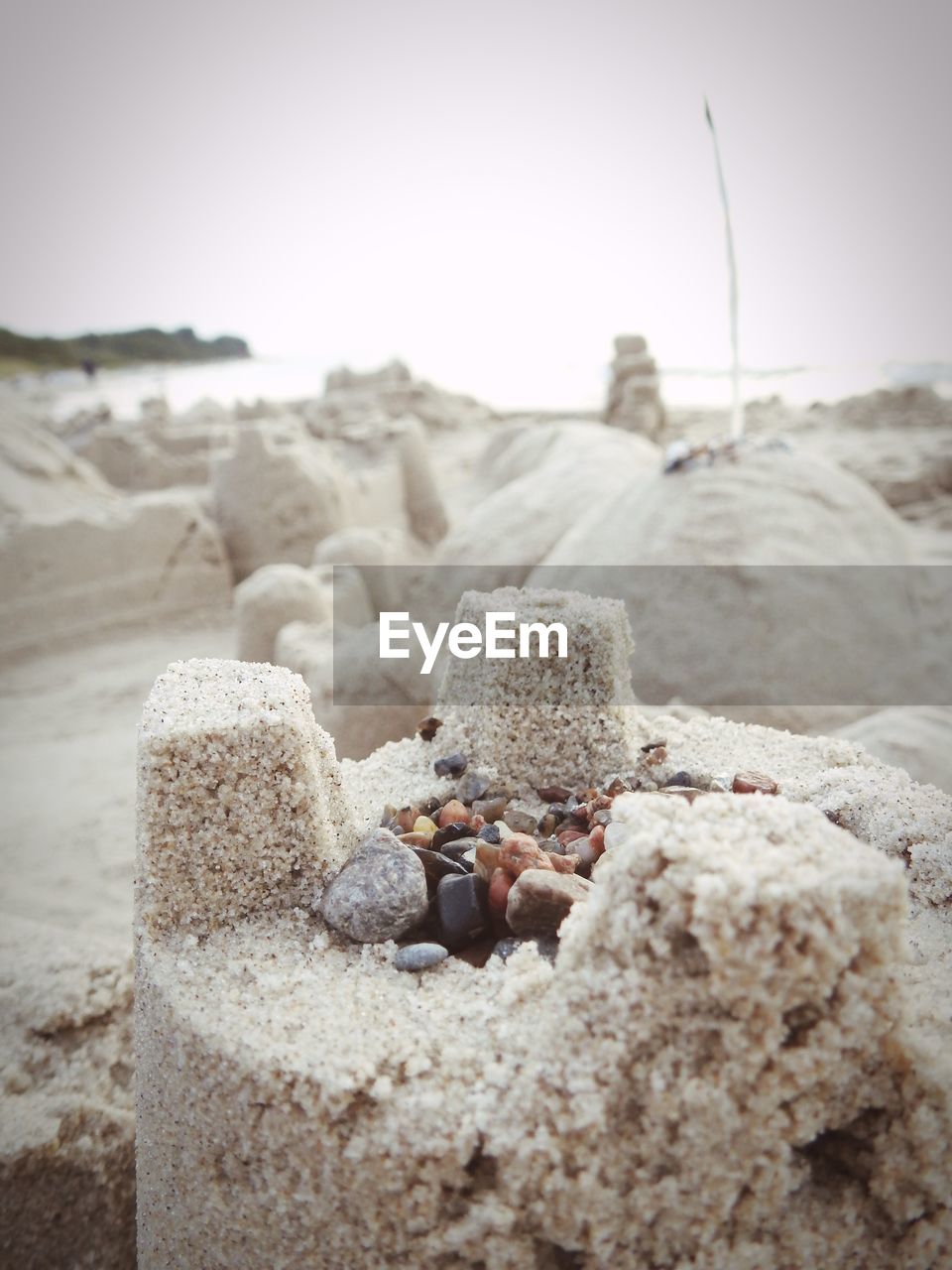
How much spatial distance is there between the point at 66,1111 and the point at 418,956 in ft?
3.53

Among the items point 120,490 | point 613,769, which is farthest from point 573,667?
point 120,490

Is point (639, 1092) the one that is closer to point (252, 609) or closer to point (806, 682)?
point (806, 682)

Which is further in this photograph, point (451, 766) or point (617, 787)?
point (451, 766)

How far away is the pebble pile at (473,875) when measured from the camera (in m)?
1.32

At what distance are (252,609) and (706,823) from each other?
3995 mm

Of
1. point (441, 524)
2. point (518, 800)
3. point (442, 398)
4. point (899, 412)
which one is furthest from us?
point (442, 398)

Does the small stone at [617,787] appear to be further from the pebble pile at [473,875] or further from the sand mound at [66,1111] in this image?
the sand mound at [66,1111]

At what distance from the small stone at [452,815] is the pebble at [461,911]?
0.24 m

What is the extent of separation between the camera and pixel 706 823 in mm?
1051

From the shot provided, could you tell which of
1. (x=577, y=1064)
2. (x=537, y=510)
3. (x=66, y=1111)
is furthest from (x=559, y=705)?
(x=537, y=510)

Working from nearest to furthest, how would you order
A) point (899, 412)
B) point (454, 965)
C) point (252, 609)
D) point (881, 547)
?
point (454, 965) → point (881, 547) → point (252, 609) → point (899, 412)

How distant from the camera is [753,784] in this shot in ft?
5.21

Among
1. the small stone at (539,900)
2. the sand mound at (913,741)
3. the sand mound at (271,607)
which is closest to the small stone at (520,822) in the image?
the small stone at (539,900)

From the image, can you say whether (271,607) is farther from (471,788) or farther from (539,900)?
(539,900)
